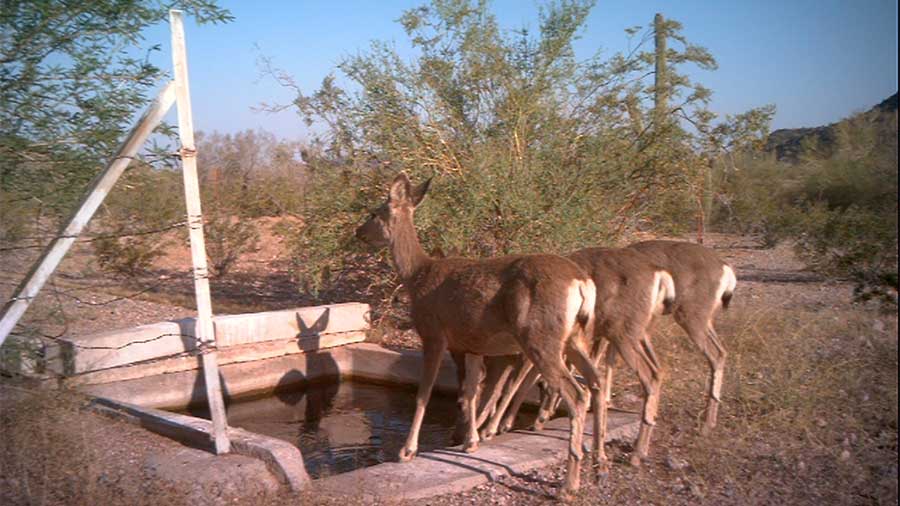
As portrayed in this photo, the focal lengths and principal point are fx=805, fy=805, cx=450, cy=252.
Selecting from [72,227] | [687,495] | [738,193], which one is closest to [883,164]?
[687,495]

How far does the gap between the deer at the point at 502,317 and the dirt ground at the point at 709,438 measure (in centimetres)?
85

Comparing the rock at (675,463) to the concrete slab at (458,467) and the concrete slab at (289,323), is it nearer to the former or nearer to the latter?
the concrete slab at (458,467)

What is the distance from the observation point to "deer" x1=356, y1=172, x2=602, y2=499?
6754 mm

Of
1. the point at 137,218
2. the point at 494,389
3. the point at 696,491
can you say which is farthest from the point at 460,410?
the point at 137,218

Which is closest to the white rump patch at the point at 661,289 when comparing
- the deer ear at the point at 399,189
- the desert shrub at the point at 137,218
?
the deer ear at the point at 399,189

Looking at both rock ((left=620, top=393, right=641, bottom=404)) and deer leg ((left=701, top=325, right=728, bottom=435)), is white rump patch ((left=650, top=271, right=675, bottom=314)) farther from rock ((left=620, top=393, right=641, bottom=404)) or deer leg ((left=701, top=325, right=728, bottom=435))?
rock ((left=620, top=393, right=641, bottom=404))

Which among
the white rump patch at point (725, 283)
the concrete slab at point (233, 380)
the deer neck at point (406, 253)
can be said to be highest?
the deer neck at point (406, 253)

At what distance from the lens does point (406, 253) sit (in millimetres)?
8469

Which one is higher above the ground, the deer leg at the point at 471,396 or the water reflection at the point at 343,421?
the deer leg at the point at 471,396

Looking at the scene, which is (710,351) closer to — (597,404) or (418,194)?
(597,404)

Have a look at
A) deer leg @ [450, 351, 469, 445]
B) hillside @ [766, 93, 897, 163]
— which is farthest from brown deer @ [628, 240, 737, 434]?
hillside @ [766, 93, 897, 163]

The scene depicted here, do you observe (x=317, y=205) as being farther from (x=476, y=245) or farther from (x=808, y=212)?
(x=808, y=212)

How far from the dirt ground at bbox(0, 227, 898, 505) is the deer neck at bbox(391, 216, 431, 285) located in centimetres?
246

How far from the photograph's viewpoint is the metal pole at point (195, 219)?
6.33 meters
